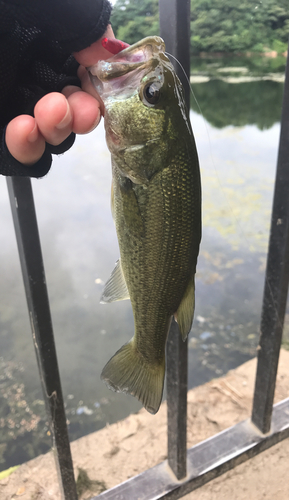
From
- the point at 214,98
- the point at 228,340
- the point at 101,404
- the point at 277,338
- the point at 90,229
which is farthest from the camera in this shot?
the point at 214,98

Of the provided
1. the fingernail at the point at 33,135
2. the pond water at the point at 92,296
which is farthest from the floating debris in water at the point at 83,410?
the fingernail at the point at 33,135

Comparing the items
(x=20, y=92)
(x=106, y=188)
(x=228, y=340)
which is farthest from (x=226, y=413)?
(x=106, y=188)

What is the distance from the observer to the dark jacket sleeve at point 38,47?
67cm

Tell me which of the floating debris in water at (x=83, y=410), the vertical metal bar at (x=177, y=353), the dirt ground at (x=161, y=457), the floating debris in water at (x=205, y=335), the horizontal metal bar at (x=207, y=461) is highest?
the vertical metal bar at (x=177, y=353)

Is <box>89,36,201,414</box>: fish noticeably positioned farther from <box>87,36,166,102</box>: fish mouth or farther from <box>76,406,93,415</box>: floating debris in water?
<box>76,406,93,415</box>: floating debris in water

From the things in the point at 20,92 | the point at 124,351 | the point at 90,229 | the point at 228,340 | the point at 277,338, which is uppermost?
the point at 20,92

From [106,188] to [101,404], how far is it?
2325mm

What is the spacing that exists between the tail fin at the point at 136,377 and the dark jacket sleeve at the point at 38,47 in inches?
18.4

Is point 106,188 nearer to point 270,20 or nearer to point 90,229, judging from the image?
point 90,229

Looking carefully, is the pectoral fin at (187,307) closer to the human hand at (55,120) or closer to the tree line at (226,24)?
the human hand at (55,120)

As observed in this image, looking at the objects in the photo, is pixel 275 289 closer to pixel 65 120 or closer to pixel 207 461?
pixel 207 461

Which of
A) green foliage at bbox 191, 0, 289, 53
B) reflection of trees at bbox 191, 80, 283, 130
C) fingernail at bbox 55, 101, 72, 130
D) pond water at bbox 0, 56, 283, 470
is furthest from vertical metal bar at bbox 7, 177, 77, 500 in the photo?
reflection of trees at bbox 191, 80, 283, 130

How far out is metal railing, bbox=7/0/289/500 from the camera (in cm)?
92

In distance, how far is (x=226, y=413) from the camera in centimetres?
192
